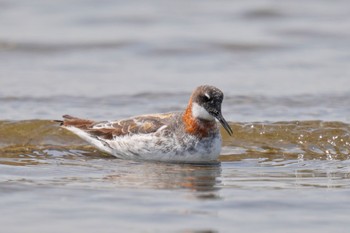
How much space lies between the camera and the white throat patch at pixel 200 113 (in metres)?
13.5

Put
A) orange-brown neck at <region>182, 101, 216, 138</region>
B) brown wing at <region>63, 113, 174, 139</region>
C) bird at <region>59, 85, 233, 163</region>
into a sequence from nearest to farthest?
bird at <region>59, 85, 233, 163</region> < orange-brown neck at <region>182, 101, 216, 138</region> < brown wing at <region>63, 113, 174, 139</region>

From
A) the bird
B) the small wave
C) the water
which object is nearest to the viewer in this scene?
the water

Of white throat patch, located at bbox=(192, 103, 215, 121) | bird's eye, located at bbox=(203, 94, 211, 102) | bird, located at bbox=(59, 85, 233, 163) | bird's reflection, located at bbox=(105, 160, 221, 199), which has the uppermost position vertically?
bird's eye, located at bbox=(203, 94, 211, 102)

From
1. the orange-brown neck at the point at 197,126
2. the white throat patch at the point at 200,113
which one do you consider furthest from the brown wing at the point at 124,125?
the white throat patch at the point at 200,113

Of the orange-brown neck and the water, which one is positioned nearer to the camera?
the water

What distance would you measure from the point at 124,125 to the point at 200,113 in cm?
115

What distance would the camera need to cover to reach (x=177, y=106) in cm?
1756

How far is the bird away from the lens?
1331cm

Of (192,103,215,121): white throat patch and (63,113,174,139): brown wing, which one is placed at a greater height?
(192,103,215,121): white throat patch

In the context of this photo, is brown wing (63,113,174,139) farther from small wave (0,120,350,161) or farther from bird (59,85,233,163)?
small wave (0,120,350,161)

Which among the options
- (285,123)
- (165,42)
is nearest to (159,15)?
(165,42)

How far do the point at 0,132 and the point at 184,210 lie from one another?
581 centimetres

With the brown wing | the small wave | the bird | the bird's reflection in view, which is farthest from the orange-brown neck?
the small wave

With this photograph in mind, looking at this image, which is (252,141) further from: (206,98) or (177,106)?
(177,106)
